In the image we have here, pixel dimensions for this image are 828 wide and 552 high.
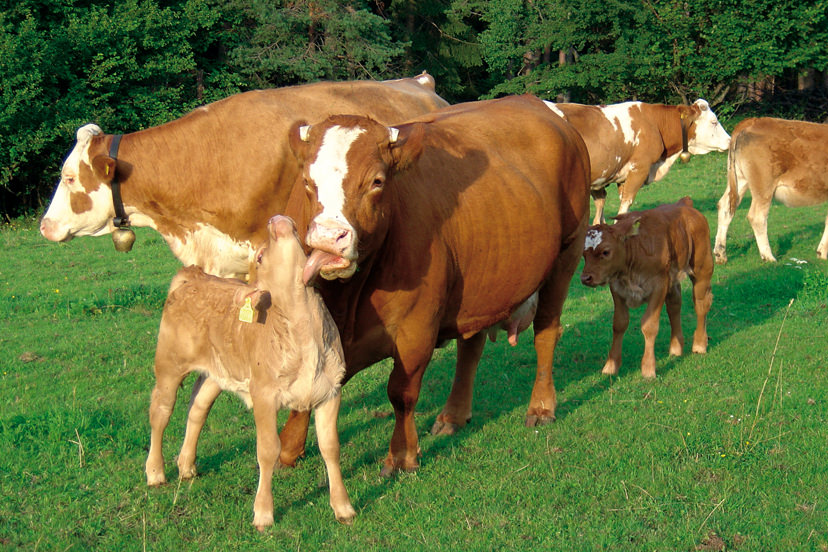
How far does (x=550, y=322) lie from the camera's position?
23.3ft

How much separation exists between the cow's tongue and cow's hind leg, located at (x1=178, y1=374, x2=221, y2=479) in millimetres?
1281

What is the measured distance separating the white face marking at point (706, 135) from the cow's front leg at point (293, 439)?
532 inches

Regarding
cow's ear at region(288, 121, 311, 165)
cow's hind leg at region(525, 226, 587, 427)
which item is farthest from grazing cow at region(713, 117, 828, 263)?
cow's ear at region(288, 121, 311, 165)

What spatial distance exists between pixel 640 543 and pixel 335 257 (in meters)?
2.12

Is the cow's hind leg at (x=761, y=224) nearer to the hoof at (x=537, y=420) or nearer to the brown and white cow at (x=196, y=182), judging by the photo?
the hoof at (x=537, y=420)

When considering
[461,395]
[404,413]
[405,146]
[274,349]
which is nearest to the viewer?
[274,349]

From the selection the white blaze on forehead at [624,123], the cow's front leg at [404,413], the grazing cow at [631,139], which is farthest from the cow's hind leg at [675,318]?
the white blaze on forehead at [624,123]

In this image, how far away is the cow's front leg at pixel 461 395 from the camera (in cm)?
648

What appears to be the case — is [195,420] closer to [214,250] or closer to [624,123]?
[214,250]

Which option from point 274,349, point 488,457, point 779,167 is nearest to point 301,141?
point 274,349

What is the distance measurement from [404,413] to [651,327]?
3.42 m

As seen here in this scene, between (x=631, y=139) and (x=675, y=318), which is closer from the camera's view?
(x=675, y=318)

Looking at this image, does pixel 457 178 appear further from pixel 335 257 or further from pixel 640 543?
pixel 640 543

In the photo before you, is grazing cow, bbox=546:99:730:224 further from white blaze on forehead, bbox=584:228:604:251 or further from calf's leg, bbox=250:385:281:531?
calf's leg, bbox=250:385:281:531
